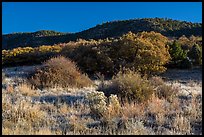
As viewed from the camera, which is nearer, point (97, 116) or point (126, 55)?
point (97, 116)

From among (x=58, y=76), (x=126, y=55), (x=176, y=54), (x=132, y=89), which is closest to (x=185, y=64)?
(x=176, y=54)

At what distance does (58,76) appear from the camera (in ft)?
54.7

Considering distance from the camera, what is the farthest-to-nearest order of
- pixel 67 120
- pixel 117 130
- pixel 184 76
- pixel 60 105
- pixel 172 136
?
1. pixel 184 76
2. pixel 60 105
3. pixel 67 120
4. pixel 117 130
5. pixel 172 136

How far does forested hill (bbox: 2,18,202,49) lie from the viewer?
60438mm

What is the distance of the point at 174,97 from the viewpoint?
12.7m

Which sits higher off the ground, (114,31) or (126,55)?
(114,31)

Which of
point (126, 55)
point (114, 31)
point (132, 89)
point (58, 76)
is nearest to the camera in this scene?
point (132, 89)

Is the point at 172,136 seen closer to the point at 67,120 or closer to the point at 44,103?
the point at 67,120

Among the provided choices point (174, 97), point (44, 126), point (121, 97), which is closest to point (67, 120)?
point (44, 126)

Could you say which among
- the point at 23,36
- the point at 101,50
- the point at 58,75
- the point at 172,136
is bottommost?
the point at 172,136

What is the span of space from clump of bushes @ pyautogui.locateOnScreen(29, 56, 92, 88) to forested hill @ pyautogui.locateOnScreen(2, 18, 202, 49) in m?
42.5

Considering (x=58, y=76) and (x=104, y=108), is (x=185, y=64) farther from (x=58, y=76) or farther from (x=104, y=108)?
(x=104, y=108)

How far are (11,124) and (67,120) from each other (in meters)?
1.32

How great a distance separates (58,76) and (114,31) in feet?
159
